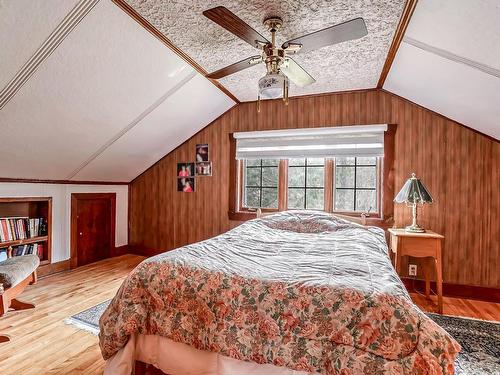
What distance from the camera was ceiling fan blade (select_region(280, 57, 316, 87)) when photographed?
209 centimetres

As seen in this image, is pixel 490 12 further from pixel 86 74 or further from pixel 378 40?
pixel 86 74

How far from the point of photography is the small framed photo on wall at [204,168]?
4.21m

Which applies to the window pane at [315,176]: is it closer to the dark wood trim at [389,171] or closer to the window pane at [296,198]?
the window pane at [296,198]

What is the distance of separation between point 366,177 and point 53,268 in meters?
4.18

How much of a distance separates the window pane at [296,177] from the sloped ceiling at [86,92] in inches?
51.1

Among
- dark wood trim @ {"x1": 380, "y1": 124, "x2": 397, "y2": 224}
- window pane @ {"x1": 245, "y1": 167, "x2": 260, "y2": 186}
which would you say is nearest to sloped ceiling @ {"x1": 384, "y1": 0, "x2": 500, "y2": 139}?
dark wood trim @ {"x1": 380, "y1": 124, "x2": 397, "y2": 224}

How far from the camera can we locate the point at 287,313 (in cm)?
138

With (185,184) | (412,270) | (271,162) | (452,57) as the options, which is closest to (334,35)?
(452,57)

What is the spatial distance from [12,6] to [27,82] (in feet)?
2.20

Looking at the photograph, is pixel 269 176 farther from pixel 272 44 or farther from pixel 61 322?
pixel 61 322

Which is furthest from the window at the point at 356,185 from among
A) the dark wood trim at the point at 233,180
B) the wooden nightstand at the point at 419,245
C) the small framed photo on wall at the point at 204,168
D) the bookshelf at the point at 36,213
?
the bookshelf at the point at 36,213

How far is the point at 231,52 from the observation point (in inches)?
103

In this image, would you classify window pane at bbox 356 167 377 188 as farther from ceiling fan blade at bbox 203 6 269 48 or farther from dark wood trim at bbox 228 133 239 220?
ceiling fan blade at bbox 203 6 269 48

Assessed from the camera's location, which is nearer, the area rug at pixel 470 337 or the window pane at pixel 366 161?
the area rug at pixel 470 337
